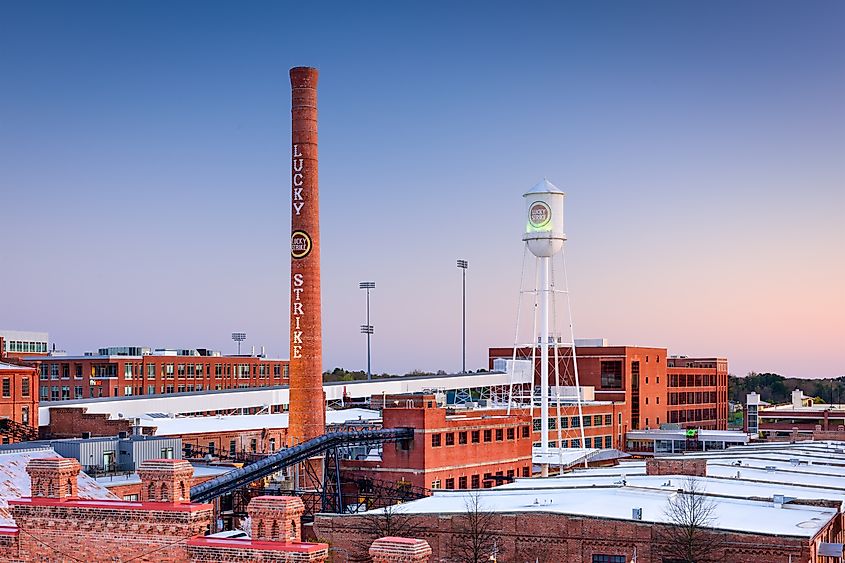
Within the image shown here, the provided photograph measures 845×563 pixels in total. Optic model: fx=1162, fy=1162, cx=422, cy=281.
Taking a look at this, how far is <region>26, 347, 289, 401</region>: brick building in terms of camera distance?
12938 cm

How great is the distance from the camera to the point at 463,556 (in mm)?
43438

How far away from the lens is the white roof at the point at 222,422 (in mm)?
81625

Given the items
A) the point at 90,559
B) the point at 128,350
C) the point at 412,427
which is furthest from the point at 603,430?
the point at 90,559

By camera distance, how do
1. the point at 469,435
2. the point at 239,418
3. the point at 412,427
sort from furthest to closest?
1. the point at 239,418
2. the point at 469,435
3. the point at 412,427

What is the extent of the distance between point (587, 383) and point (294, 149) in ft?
200

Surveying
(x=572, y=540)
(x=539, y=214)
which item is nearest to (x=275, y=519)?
(x=572, y=540)

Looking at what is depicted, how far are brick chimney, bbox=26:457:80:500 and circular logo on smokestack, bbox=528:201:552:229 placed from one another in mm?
67946

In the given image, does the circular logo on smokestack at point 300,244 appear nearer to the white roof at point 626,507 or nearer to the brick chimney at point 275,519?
the white roof at point 626,507

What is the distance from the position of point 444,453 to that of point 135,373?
67.7m

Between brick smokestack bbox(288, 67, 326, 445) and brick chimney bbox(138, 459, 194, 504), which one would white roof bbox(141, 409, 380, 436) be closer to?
brick smokestack bbox(288, 67, 326, 445)

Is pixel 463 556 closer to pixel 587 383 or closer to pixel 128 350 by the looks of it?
pixel 587 383

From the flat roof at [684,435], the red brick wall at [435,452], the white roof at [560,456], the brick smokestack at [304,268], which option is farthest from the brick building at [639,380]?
the brick smokestack at [304,268]

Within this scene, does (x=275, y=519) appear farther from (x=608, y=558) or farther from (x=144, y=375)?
(x=144, y=375)

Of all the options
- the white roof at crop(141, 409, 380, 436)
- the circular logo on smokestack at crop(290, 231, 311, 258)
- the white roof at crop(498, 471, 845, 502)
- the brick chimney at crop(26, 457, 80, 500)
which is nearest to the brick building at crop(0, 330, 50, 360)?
the white roof at crop(141, 409, 380, 436)
